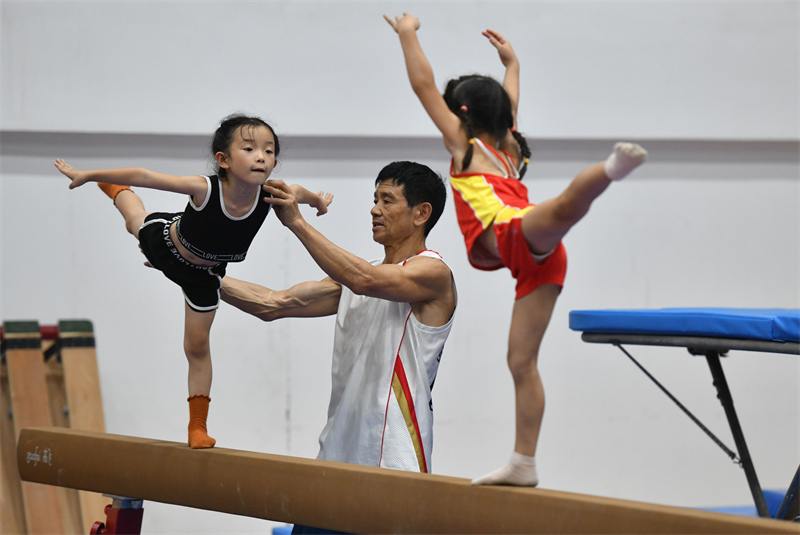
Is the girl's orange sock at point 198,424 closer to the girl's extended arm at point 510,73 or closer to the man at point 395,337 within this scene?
the man at point 395,337

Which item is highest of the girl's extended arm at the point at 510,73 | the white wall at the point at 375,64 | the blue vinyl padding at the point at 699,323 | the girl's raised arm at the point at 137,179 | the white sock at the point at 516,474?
the white wall at the point at 375,64

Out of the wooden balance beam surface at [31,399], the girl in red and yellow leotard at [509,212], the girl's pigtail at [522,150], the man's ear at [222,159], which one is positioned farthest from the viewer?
the wooden balance beam surface at [31,399]

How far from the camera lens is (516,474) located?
1.76m

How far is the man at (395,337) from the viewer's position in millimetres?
2455

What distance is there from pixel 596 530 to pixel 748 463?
185 cm

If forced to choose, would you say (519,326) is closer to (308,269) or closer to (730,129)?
(308,269)

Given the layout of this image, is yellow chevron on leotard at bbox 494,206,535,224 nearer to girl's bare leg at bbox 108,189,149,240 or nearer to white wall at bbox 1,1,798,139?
girl's bare leg at bbox 108,189,149,240

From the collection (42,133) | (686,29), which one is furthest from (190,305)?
(686,29)

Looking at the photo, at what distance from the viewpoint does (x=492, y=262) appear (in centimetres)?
191

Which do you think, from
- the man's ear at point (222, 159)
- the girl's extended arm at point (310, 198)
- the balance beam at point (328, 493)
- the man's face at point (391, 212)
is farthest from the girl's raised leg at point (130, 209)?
the man's face at point (391, 212)

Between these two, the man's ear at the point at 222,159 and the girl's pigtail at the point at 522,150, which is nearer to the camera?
the girl's pigtail at the point at 522,150

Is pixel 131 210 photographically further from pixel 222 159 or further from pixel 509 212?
pixel 509 212

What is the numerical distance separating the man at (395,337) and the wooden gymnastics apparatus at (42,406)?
2.46 metres

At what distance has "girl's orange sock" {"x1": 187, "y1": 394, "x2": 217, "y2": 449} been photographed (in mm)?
2401
